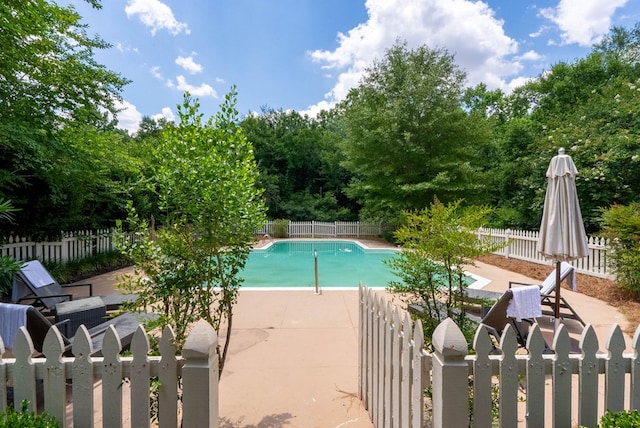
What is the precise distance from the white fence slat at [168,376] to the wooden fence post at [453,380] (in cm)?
128

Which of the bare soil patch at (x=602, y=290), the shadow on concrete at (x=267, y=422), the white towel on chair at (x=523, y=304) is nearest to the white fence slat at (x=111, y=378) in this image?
the shadow on concrete at (x=267, y=422)

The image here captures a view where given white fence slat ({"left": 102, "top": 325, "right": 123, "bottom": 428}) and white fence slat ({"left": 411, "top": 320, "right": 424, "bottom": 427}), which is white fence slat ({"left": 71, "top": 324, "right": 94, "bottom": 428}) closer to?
white fence slat ({"left": 102, "top": 325, "right": 123, "bottom": 428})

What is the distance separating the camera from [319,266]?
11727mm

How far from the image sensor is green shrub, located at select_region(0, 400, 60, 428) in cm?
131

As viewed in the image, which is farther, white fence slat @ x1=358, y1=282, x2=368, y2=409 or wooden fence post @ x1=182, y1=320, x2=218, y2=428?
white fence slat @ x1=358, y1=282, x2=368, y2=409

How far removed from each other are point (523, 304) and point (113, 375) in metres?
3.87

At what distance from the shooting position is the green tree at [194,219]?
2.03 meters

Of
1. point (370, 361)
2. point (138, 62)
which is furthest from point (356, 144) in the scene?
point (370, 361)

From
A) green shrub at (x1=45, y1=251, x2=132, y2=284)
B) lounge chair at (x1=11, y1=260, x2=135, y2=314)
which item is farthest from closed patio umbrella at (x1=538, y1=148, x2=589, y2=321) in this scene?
green shrub at (x1=45, y1=251, x2=132, y2=284)

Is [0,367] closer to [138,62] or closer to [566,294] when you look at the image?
[566,294]

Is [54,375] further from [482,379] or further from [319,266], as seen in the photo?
[319,266]

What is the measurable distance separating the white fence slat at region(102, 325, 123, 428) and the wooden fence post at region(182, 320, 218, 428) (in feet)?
1.14

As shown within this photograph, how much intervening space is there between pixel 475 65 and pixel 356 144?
853 cm

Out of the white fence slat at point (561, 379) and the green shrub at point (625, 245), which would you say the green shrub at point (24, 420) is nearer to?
the white fence slat at point (561, 379)
